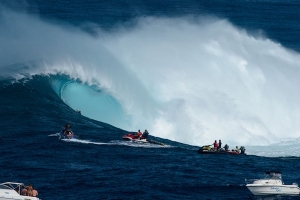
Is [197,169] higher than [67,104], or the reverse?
[67,104]

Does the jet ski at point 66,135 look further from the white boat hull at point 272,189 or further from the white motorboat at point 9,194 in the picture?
the white motorboat at point 9,194

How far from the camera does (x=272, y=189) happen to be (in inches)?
2916

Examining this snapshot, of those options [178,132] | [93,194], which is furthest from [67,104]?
[93,194]

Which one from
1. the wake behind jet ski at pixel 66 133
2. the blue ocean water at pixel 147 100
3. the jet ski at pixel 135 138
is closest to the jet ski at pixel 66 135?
the wake behind jet ski at pixel 66 133

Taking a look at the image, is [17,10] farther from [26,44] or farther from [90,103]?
[90,103]

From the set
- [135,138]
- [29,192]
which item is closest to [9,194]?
[29,192]

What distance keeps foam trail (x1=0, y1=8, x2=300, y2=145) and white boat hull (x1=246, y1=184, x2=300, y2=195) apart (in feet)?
96.2

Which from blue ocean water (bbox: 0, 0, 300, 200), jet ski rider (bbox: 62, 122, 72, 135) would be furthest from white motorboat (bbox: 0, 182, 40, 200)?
jet ski rider (bbox: 62, 122, 72, 135)

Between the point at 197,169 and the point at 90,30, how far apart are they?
6050 centimetres

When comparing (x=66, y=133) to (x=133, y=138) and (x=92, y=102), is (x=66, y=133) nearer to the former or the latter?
(x=133, y=138)

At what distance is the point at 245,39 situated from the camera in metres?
130

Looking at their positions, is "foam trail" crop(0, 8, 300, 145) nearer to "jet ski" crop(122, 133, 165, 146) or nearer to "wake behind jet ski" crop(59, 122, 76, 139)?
"jet ski" crop(122, 133, 165, 146)

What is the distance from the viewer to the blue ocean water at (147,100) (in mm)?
77750

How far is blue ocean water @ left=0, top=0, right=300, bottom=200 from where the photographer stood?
255ft
